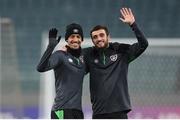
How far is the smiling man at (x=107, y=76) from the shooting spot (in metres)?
4.17

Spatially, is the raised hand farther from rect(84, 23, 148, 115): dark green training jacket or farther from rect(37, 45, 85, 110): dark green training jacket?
rect(37, 45, 85, 110): dark green training jacket

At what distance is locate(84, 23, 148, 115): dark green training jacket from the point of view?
4.18 m

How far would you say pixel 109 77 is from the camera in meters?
4.18

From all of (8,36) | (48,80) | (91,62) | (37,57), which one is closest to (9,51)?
(8,36)

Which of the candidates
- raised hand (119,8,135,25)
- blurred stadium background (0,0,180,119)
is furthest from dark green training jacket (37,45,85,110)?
blurred stadium background (0,0,180,119)

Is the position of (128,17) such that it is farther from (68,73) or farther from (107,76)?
(68,73)

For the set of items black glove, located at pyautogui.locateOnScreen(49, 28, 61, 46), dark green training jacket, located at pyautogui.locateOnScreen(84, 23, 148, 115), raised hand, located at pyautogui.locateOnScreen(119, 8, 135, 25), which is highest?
raised hand, located at pyautogui.locateOnScreen(119, 8, 135, 25)

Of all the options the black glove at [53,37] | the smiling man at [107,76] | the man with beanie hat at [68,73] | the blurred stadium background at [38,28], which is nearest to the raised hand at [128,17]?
the smiling man at [107,76]

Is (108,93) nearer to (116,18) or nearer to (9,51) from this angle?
(9,51)

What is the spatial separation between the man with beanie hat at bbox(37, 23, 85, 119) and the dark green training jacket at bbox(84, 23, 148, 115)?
0.45ft

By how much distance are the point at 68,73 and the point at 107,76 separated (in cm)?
28

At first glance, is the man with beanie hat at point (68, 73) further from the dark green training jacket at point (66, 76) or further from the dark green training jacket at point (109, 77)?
the dark green training jacket at point (109, 77)

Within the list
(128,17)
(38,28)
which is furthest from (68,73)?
(38,28)

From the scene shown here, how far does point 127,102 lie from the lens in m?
4.23
